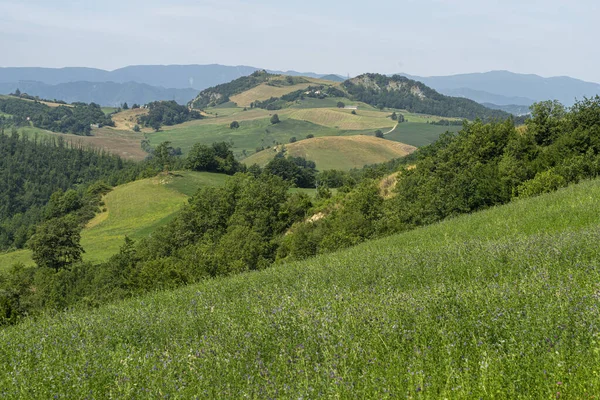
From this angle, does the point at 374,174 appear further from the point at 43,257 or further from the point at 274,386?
the point at 274,386

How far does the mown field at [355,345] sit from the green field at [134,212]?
9152 cm

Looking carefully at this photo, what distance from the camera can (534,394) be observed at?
4777 millimetres

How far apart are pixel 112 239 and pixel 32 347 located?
103 metres

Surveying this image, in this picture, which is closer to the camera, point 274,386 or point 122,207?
point 274,386

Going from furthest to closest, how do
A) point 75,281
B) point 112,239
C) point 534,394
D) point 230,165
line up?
point 230,165, point 112,239, point 75,281, point 534,394

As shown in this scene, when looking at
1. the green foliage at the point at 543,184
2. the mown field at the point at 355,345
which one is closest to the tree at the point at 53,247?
the green foliage at the point at 543,184

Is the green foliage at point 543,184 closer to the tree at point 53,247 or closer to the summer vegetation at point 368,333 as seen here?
the summer vegetation at point 368,333

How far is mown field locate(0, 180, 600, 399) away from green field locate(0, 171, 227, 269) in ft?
300

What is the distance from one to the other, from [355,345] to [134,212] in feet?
393

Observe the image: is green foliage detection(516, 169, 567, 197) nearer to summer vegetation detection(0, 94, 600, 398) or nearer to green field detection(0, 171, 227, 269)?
summer vegetation detection(0, 94, 600, 398)

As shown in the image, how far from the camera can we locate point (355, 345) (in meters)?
6.32

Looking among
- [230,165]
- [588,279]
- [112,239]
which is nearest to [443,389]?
[588,279]

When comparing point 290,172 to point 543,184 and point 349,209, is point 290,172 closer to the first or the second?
point 349,209

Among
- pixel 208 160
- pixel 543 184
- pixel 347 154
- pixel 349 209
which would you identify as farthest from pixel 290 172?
pixel 543 184
